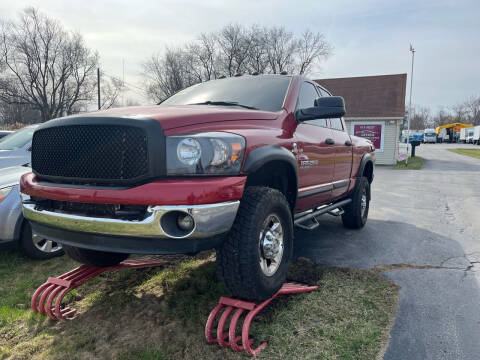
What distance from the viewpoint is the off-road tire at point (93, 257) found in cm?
321

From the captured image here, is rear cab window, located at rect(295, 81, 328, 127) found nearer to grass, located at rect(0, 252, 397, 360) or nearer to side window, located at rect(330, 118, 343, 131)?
side window, located at rect(330, 118, 343, 131)

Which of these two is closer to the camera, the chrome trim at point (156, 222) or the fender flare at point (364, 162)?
the chrome trim at point (156, 222)

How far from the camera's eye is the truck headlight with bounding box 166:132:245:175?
220 cm

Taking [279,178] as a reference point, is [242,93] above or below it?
above

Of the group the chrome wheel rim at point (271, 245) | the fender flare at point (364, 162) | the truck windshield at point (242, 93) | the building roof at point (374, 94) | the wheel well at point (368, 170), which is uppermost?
the building roof at point (374, 94)

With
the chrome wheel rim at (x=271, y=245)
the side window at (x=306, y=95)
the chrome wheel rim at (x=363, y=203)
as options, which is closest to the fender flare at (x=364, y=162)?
the chrome wheel rim at (x=363, y=203)

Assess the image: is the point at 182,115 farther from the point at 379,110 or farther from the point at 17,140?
the point at 379,110

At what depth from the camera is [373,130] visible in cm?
2091

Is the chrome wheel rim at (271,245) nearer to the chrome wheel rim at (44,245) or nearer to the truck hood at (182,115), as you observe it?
the truck hood at (182,115)

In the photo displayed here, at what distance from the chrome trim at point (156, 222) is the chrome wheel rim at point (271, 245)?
43 cm

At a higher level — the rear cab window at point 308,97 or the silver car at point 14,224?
the rear cab window at point 308,97

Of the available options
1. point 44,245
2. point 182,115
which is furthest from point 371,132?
point 182,115

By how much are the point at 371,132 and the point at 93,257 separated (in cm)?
2005

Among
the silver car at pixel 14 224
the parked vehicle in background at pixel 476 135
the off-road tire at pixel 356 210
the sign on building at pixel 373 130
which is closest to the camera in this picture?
the silver car at pixel 14 224
